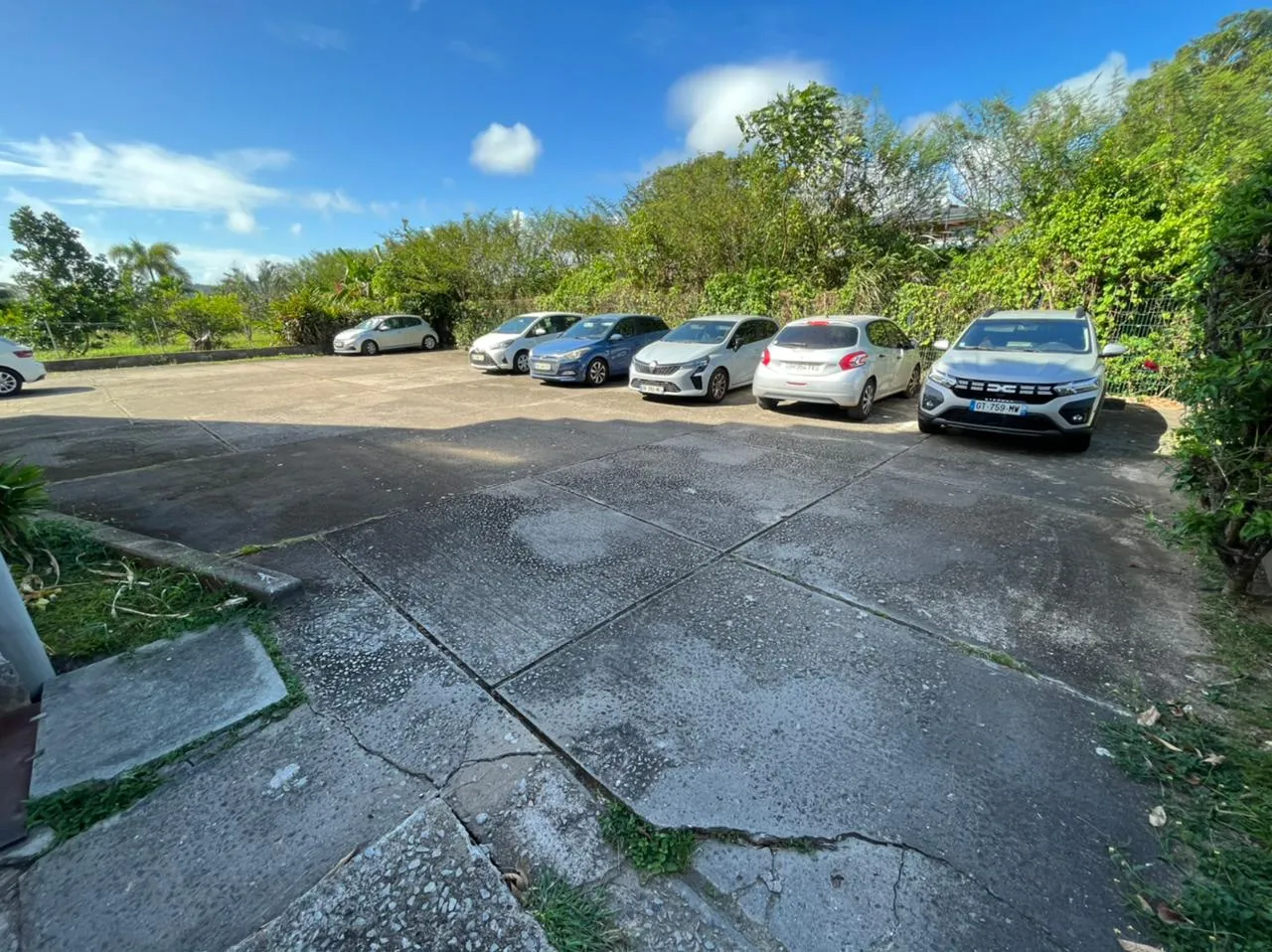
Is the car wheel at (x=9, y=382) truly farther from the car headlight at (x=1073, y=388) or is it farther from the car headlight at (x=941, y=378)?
the car headlight at (x=1073, y=388)

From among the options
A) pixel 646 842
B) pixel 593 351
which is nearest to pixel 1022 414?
pixel 646 842

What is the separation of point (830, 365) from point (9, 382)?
54.0ft

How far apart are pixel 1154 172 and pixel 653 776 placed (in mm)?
12261

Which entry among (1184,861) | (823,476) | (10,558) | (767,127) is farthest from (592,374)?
Answer: (1184,861)

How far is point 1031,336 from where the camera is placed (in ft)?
22.2

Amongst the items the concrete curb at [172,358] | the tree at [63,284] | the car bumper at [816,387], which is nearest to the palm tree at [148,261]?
the tree at [63,284]

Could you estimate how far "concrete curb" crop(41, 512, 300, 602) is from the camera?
319 centimetres

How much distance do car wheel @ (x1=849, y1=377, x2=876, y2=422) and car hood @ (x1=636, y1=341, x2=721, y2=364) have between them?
2560mm

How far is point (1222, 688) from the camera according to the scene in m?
2.45

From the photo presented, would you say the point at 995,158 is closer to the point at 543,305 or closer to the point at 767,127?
the point at 767,127

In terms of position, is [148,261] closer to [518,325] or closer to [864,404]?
[518,325]

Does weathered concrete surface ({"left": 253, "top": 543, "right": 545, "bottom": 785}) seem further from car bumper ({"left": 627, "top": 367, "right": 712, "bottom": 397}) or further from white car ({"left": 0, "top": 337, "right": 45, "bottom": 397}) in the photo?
white car ({"left": 0, "top": 337, "right": 45, "bottom": 397})

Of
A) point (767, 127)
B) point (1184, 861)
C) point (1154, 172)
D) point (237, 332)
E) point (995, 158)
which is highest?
point (767, 127)

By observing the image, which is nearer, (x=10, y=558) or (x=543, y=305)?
(x=10, y=558)
